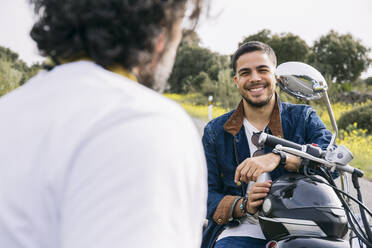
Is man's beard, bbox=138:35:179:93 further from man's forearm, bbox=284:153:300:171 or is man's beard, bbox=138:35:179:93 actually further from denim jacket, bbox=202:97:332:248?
denim jacket, bbox=202:97:332:248

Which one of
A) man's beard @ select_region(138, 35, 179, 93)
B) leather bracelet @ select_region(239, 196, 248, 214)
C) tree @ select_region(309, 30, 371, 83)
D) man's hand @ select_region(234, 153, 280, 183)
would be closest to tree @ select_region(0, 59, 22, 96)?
leather bracelet @ select_region(239, 196, 248, 214)

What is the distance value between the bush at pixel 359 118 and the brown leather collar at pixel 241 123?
8475 millimetres

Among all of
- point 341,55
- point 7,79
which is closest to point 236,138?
point 7,79

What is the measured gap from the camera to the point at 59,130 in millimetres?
553

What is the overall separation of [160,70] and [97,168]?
1.15ft

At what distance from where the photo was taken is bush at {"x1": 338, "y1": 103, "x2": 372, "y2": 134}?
9.70 meters

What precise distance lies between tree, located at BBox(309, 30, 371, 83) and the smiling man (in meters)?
23.6

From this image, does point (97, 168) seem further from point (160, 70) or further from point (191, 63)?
point (191, 63)

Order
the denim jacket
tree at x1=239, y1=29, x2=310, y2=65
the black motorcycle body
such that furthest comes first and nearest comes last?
1. tree at x1=239, y1=29, x2=310, y2=65
2. the denim jacket
3. the black motorcycle body

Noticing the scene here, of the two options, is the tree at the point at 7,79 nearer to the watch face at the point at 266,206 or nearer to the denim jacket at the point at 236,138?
the denim jacket at the point at 236,138

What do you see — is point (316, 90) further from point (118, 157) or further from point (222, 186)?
point (118, 157)

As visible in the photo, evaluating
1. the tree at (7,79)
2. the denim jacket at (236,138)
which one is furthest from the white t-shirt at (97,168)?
the tree at (7,79)

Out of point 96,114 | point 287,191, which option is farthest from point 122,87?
point 287,191

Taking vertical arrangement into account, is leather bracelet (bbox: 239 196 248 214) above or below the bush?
below
